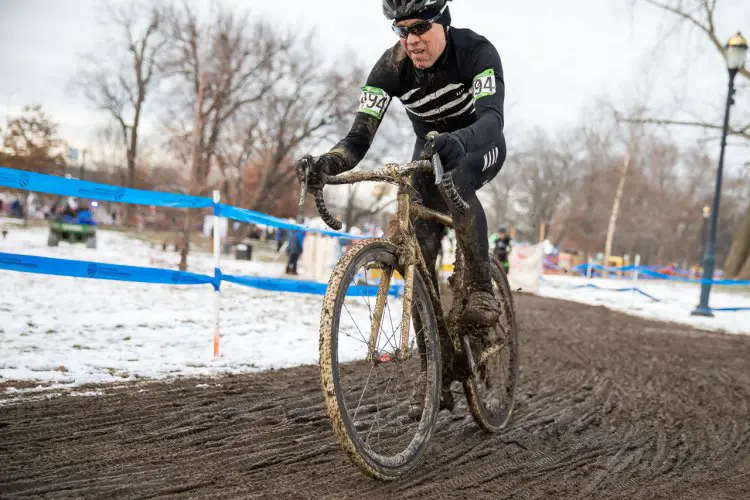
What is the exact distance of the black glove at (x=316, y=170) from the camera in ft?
8.98

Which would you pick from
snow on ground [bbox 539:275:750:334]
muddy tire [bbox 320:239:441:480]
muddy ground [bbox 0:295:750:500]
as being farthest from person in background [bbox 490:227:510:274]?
muddy tire [bbox 320:239:441:480]

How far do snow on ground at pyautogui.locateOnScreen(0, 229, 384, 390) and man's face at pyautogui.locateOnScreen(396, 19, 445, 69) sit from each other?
3.16m

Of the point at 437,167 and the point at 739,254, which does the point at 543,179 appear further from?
the point at 437,167

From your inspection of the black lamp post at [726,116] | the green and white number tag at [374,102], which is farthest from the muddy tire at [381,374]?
the black lamp post at [726,116]

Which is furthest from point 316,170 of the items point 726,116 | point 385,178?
point 726,116

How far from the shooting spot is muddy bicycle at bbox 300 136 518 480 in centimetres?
248

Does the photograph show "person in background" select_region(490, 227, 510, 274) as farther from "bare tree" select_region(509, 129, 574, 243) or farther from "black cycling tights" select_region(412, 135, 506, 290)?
"bare tree" select_region(509, 129, 574, 243)

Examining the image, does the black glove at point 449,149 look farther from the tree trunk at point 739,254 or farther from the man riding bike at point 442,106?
the tree trunk at point 739,254

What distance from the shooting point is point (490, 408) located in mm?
3887

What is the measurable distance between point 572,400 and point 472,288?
86.2 inches

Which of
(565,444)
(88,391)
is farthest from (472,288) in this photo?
(88,391)

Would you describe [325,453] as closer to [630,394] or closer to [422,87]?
[422,87]

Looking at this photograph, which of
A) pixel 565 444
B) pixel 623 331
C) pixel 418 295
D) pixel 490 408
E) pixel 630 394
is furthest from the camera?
pixel 623 331

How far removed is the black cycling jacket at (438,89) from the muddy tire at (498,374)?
112cm
